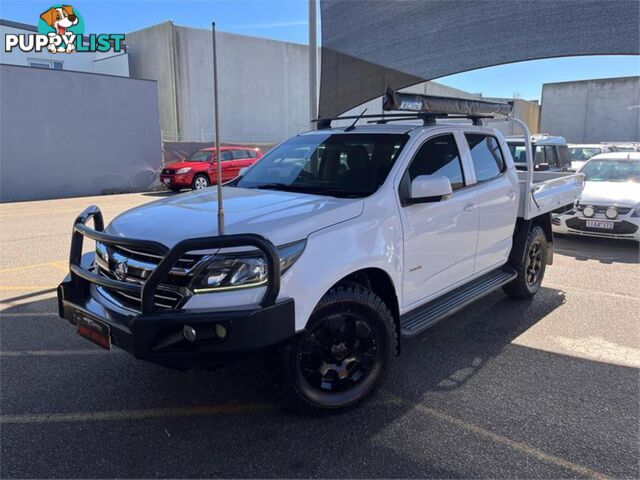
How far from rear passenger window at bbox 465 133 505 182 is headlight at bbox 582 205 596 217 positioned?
4.36m

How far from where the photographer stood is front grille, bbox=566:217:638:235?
8242mm

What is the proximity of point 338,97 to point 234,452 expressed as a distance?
27.3 feet

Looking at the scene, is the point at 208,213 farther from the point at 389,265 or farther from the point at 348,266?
the point at 389,265

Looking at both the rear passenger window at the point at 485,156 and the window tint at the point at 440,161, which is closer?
the window tint at the point at 440,161

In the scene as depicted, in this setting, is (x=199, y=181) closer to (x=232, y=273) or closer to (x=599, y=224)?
(x=599, y=224)

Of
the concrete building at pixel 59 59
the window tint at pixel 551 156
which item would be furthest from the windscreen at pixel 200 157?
the window tint at pixel 551 156

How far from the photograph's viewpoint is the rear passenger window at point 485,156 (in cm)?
470

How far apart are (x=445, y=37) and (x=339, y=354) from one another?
6.90 m

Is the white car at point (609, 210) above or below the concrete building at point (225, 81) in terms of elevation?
below

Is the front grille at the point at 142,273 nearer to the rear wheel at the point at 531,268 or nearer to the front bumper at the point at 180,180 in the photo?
the rear wheel at the point at 531,268

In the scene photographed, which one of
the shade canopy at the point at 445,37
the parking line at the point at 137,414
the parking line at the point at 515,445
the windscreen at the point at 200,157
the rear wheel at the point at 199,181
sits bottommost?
the parking line at the point at 137,414

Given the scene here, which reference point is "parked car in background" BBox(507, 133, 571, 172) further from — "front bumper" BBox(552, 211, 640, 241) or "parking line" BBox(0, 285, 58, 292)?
"parking line" BBox(0, 285, 58, 292)

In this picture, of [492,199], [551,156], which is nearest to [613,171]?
[551,156]

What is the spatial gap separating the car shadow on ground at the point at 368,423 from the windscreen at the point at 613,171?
22.8 ft
